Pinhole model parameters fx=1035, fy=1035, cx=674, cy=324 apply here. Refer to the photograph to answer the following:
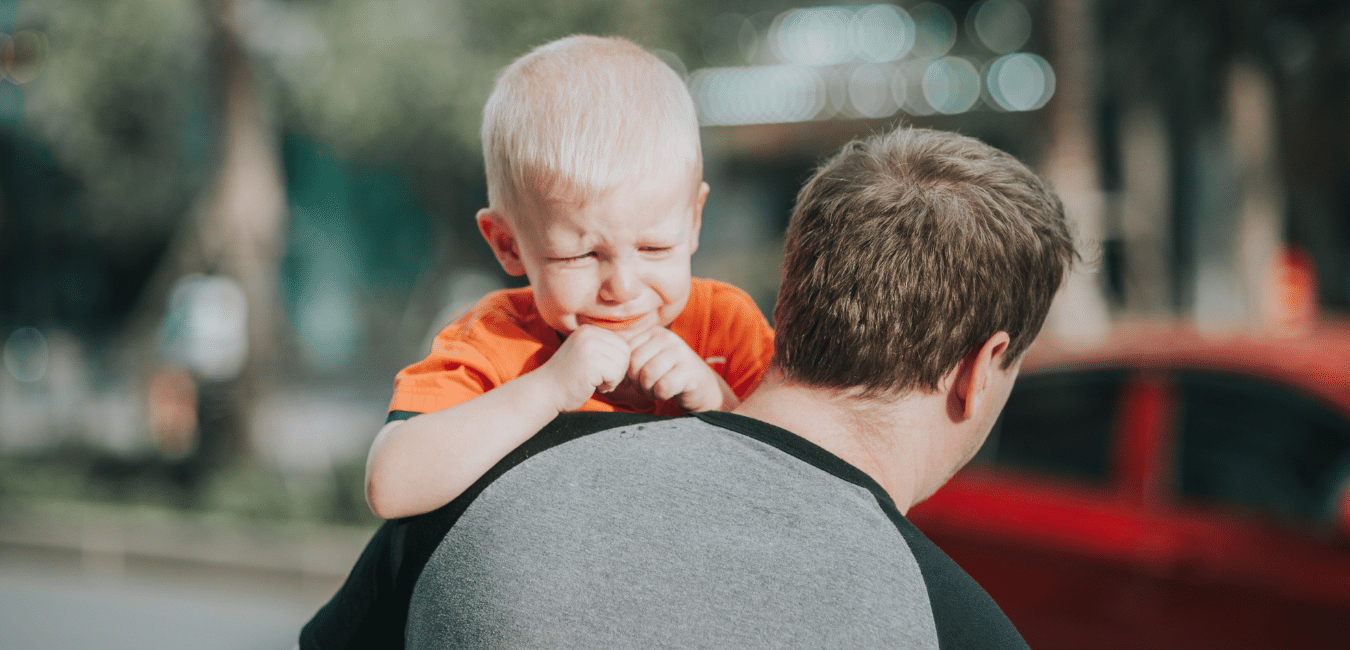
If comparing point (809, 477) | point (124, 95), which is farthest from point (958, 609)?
point (124, 95)

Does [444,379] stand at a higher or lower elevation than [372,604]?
higher

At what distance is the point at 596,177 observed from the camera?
139cm

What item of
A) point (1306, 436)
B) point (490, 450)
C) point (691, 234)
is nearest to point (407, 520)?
point (490, 450)

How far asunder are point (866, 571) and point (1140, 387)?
9.90 feet

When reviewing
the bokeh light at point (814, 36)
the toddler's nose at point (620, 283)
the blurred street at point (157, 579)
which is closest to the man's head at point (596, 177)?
the toddler's nose at point (620, 283)

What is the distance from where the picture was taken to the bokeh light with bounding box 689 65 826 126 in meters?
13.5

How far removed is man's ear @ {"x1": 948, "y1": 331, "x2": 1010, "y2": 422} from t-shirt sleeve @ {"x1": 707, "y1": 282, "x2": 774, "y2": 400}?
13.9 inches

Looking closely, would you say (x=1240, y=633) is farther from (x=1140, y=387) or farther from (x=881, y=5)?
(x=881, y=5)

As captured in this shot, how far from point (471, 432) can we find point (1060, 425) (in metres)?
3.20

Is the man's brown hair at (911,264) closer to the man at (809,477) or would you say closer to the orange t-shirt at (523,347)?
the man at (809,477)

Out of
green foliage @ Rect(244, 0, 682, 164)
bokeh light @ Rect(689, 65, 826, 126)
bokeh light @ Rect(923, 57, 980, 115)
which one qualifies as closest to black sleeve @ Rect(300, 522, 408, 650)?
green foliage @ Rect(244, 0, 682, 164)

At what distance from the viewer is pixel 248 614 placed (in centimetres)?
623

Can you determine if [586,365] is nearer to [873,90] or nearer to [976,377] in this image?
[976,377]

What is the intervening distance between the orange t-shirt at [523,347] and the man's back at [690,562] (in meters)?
0.26
